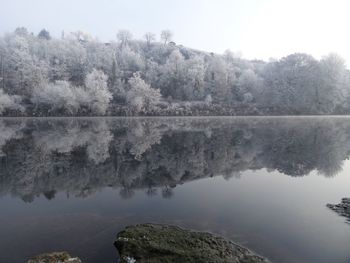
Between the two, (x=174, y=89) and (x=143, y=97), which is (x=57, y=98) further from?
(x=174, y=89)

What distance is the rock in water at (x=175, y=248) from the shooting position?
972cm

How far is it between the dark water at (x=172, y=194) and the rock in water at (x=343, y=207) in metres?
0.53

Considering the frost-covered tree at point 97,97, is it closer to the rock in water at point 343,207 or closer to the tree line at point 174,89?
the tree line at point 174,89

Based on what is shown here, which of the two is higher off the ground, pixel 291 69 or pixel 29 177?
pixel 291 69

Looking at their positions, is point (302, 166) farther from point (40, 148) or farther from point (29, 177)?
point (40, 148)

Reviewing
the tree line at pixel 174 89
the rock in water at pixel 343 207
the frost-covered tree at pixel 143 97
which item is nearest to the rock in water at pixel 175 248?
the rock in water at pixel 343 207

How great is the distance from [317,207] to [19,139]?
36.6 meters

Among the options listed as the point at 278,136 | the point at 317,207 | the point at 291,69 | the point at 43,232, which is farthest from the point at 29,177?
the point at 291,69

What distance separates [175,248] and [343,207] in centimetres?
1082

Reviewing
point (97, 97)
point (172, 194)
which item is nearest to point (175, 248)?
point (172, 194)

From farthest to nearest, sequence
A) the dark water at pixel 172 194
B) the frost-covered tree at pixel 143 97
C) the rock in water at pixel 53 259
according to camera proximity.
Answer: the frost-covered tree at pixel 143 97, the dark water at pixel 172 194, the rock in water at pixel 53 259

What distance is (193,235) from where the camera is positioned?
11336mm

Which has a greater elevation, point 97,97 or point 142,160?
point 97,97

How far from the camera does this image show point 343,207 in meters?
16.7
